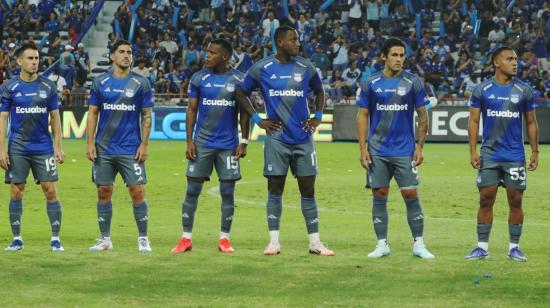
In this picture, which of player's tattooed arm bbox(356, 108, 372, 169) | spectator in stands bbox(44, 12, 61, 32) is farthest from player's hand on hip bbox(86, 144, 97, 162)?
spectator in stands bbox(44, 12, 61, 32)

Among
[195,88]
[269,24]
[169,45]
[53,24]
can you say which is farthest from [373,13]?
[195,88]

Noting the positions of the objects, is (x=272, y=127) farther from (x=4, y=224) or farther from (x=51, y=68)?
(x=51, y=68)

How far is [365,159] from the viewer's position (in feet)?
41.9

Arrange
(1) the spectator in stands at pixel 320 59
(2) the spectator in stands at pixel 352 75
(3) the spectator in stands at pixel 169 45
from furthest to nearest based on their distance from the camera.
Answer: (3) the spectator in stands at pixel 169 45, (1) the spectator in stands at pixel 320 59, (2) the spectator in stands at pixel 352 75

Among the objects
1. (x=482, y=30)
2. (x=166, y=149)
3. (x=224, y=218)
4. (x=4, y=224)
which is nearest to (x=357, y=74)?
(x=482, y=30)

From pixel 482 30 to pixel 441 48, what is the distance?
1924 mm

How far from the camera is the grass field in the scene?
34.0ft

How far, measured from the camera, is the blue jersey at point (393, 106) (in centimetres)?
1268

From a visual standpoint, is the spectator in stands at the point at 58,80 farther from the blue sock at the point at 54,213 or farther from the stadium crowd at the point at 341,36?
the blue sock at the point at 54,213

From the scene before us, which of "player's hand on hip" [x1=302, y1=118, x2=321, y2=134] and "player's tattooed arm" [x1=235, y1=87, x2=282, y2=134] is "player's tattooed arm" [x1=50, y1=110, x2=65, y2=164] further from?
"player's hand on hip" [x1=302, y1=118, x2=321, y2=134]

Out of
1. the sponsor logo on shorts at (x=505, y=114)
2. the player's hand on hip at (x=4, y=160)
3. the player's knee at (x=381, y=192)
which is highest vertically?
the sponsor logo on shorts at (x=505, y=114)

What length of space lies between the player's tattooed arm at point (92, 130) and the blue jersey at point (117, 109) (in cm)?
5

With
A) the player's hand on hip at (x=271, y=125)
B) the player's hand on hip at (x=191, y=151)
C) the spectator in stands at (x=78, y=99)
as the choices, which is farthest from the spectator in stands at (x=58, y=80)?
the player's hand on hip at (x=271, y=125)

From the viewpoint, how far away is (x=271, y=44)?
140 ft
